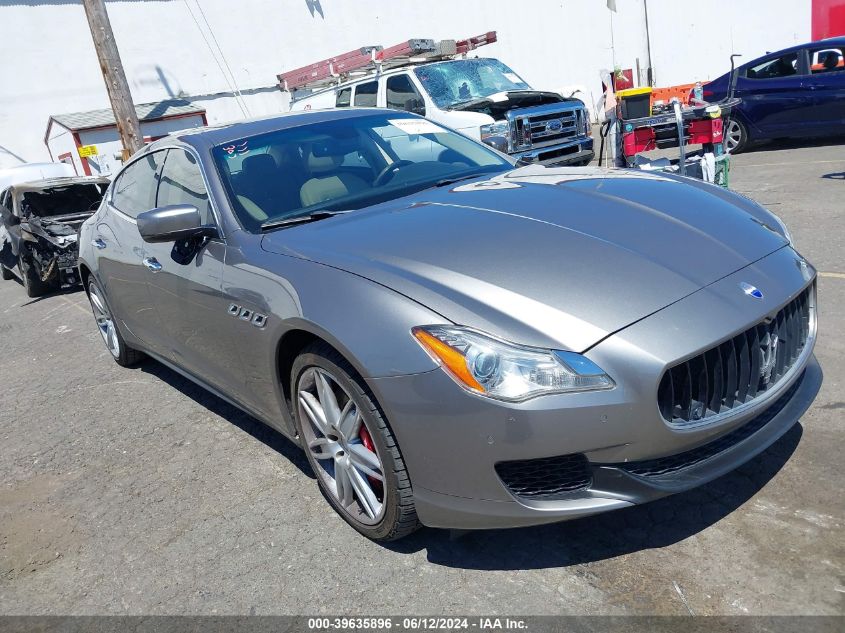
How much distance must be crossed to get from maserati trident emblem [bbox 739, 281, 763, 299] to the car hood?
8 centimetres

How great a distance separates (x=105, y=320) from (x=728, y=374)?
4.68 m

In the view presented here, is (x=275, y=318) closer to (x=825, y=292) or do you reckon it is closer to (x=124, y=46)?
(x=825, y=292)

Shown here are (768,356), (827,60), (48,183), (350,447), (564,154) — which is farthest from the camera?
(827,60)

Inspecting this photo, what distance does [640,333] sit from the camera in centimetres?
230

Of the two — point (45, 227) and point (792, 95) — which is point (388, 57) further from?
point (792, 95)

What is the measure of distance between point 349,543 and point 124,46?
24627 mm

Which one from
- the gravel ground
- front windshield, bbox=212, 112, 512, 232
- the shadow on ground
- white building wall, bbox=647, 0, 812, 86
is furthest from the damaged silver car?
white building wall, bbox=647, 0, 812, 86

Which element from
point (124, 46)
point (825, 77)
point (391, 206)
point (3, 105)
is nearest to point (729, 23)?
point (825, 77)

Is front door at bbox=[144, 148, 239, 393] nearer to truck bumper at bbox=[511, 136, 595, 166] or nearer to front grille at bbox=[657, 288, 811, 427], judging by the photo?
Answer: front grille at bbox=[657, 288, 811, 427]

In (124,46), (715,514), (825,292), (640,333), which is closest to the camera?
(640,333)

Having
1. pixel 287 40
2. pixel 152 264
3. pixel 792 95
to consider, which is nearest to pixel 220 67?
pixel 287 40

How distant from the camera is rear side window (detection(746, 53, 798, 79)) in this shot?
1163 cm

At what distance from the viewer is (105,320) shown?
18.6 ft

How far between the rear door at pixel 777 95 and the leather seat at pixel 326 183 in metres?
10.1
